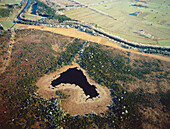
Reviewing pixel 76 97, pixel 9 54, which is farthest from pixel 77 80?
pixel 9 54

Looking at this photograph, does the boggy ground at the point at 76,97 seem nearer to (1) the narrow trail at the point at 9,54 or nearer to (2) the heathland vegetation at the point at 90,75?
(2) the heathland vegetation at the point at 90,75

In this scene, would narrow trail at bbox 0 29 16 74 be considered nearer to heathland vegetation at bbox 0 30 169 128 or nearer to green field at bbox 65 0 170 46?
heathland vegetation at bbox 0 30 169 128

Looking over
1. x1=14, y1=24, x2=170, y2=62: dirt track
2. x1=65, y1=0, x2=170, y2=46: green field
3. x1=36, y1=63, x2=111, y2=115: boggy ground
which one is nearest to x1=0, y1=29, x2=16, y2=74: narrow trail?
x1=14, y1=24, x2=170, y2=62: dirt track

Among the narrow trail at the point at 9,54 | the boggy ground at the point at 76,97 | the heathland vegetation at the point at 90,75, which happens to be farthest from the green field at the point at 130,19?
the narrow trail at the point at 9,54

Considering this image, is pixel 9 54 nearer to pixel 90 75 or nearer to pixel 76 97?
pixel 90 75

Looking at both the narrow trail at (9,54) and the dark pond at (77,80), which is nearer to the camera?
the dark pond at (77,80)

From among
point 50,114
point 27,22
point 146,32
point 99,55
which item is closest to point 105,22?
point 146,32
